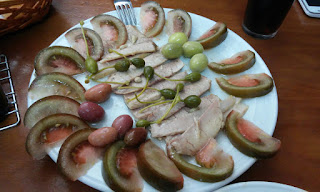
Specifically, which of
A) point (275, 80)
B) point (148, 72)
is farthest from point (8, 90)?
point (275, 80)

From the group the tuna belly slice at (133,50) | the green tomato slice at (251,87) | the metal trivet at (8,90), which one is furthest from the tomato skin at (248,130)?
the metal trivet at (8,90)

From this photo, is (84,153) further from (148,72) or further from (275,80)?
(275,80)

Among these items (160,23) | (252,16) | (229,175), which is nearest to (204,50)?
(160,23)

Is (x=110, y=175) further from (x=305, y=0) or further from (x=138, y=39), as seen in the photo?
(x=305, y=0)

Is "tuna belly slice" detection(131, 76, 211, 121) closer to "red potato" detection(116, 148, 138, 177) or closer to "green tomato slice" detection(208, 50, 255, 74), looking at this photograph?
"green tomato slice" detection(208, 50, 255, 74)

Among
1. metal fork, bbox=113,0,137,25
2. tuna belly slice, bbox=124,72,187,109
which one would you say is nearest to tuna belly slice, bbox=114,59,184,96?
tuna belly slice, bbox=124,72,187,109

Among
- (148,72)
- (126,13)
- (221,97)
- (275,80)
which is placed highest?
(126,13)

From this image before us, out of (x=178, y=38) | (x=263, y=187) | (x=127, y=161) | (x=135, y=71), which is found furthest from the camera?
(x=178, y=38)
